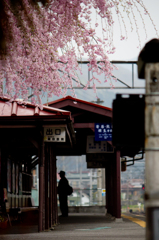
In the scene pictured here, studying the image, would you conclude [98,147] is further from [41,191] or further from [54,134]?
[41,191]

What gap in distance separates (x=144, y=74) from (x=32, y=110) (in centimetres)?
839

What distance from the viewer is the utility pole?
3.43 meters

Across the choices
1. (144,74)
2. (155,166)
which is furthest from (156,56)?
(155,166)

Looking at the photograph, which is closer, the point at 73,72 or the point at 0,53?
the point at 0,53

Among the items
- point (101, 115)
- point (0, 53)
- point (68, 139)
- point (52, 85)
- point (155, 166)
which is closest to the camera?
point (155, 166)

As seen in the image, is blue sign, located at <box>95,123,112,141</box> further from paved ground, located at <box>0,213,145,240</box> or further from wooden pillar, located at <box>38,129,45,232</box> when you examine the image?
wooden pillar, located at <box>38,129,45,232</box>

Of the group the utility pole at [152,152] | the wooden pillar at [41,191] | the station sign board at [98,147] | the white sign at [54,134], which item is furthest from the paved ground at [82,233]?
the utility pole at [152,152]

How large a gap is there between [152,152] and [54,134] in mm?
8619

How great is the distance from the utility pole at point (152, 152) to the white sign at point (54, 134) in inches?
330

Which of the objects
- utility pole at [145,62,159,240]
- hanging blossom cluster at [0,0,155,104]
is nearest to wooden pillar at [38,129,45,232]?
hanging blossom cluster at [0,0,155,104]

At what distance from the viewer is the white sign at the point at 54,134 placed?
1205cm

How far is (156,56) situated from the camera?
12.4 feet

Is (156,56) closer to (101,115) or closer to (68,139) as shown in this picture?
(68,139)

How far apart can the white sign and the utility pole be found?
8.38 m
